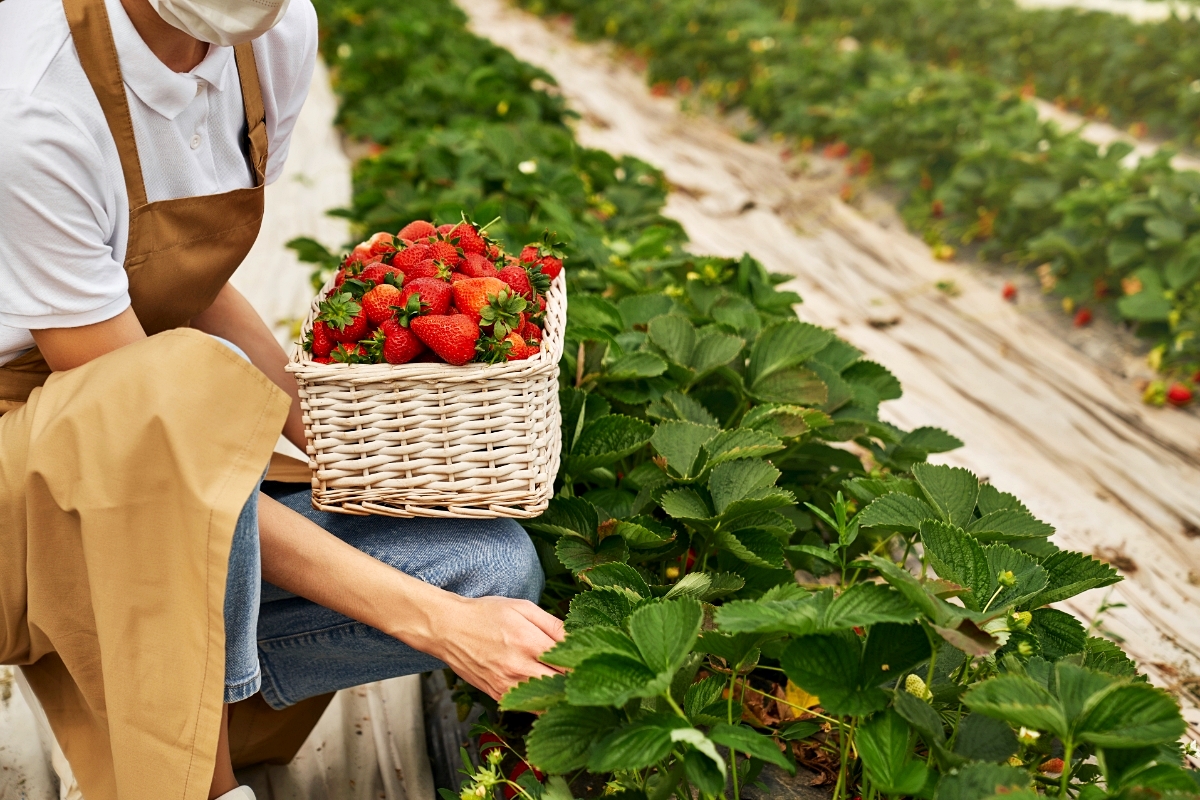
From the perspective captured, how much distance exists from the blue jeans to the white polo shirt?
16.1 inches

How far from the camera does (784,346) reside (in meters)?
1.80

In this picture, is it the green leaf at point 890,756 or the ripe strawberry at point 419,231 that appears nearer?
the green leaf at point 890,756

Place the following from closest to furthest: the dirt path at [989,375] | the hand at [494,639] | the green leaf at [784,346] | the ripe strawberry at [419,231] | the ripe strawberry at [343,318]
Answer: the hand at [494,639] → the ripe strawberry at [343,318] → the ripe strawberry at [419,231] → the green leaf at [784,346] → the dirt path at [989,375]

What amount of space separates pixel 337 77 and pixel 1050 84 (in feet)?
13.0

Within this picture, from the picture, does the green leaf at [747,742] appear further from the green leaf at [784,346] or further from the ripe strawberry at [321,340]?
the green leaf at [784,346]

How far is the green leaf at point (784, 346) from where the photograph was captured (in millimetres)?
1786

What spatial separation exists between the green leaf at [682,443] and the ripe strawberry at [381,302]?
17.3 inches

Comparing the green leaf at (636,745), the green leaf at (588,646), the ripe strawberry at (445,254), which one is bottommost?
the green leaf at (636,745)

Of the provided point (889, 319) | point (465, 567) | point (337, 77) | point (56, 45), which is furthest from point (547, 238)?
point (337, 77)

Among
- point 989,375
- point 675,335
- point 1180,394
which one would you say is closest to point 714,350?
point 675,335

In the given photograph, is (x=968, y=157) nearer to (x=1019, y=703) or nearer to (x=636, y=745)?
(x=1019, y=703)

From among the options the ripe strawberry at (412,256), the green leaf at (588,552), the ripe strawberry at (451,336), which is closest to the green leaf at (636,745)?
the green leaf at (588,552)

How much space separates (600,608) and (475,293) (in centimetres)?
42

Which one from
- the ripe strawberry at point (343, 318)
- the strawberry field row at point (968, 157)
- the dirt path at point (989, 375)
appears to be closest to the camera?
the ripe strawberry at point (343, 318)
